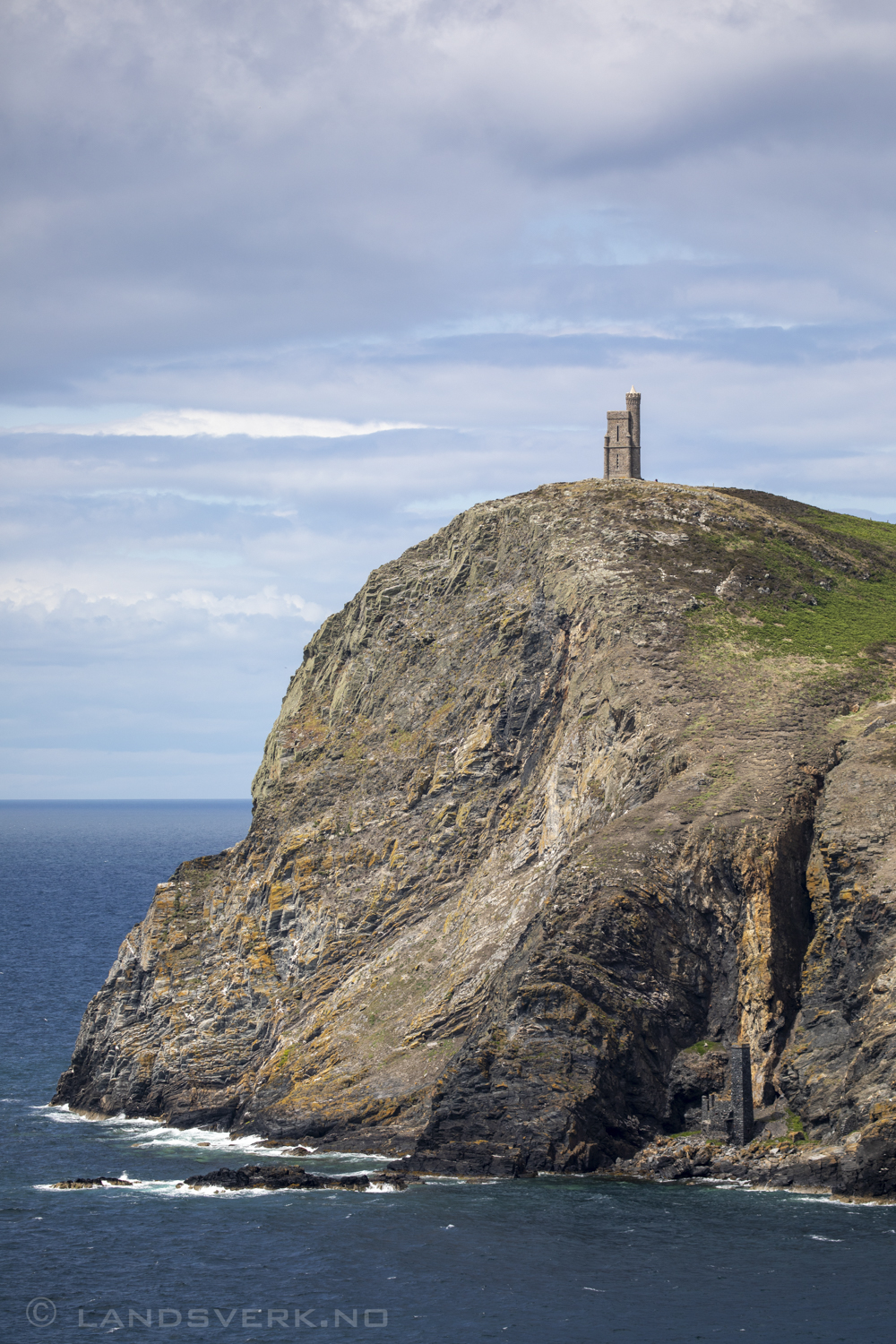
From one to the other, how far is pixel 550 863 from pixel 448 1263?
29.3 m

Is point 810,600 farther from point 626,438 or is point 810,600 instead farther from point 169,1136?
point 169,1136

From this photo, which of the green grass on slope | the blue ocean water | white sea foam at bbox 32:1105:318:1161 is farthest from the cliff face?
the blue ocean water

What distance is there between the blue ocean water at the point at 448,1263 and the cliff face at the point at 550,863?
5.21m

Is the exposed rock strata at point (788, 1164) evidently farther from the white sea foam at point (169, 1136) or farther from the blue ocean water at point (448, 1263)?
the white sea foam at point (169, 1136)

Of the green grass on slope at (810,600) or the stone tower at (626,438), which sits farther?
the stone tower at (626,438)

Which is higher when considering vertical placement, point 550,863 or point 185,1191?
point 550,863

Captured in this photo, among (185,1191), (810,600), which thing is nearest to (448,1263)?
(185,1191)

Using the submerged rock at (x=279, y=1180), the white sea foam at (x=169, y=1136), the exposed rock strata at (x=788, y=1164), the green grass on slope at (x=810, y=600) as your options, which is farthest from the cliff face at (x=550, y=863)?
the submerged rock at (x=279, y=1180)

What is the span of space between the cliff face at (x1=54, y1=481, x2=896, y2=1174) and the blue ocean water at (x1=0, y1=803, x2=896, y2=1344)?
5.21 m

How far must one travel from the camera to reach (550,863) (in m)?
83.3

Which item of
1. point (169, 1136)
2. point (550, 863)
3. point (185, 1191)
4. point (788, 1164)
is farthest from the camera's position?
point (550, 863)

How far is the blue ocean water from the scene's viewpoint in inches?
2050

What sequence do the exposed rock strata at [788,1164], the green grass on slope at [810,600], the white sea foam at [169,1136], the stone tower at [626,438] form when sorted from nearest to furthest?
the exposed rock strata at [788,1164], the white sea foam at [169,1136], the green grass on slope at [810,600], the stone tower at [626,438]

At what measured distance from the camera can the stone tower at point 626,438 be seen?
113188mm
